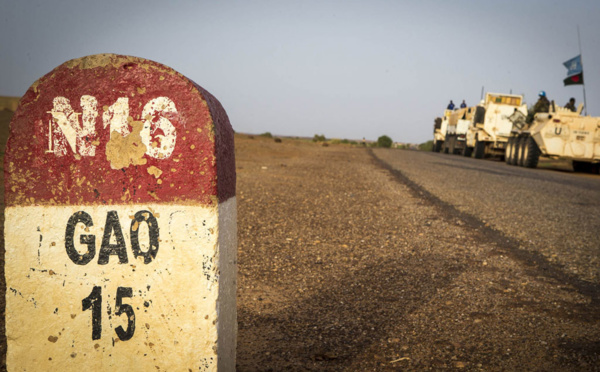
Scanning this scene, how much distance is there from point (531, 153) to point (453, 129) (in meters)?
11.6

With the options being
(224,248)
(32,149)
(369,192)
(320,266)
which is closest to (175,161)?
(224,248)

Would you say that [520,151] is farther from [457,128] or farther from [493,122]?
Answer: [457,128]

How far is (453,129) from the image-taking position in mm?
26812

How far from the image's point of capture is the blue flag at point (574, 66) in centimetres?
1880

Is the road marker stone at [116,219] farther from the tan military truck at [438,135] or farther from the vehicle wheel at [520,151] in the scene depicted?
the tan military truck at [438,135]

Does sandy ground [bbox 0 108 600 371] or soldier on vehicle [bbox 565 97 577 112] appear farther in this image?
soldier on vehicle [bbox 565 97 577 112]

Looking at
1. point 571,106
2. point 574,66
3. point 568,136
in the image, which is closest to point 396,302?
point 568,136

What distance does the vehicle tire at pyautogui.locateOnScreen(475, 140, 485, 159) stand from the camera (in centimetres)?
2144

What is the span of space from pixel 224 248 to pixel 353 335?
120 centimetres

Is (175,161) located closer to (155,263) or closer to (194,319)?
(155,263)

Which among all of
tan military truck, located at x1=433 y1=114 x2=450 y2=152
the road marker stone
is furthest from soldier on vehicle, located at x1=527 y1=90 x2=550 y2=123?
the road marker stone

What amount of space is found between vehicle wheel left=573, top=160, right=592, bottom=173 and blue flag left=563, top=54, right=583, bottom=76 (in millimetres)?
4473

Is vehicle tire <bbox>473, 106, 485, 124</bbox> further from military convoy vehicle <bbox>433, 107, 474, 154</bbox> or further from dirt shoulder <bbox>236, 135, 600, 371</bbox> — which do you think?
dirt shoulder <bbox>236, 135, 600, 371</bbox>

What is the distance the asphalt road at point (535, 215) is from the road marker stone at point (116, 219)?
3.03 m
